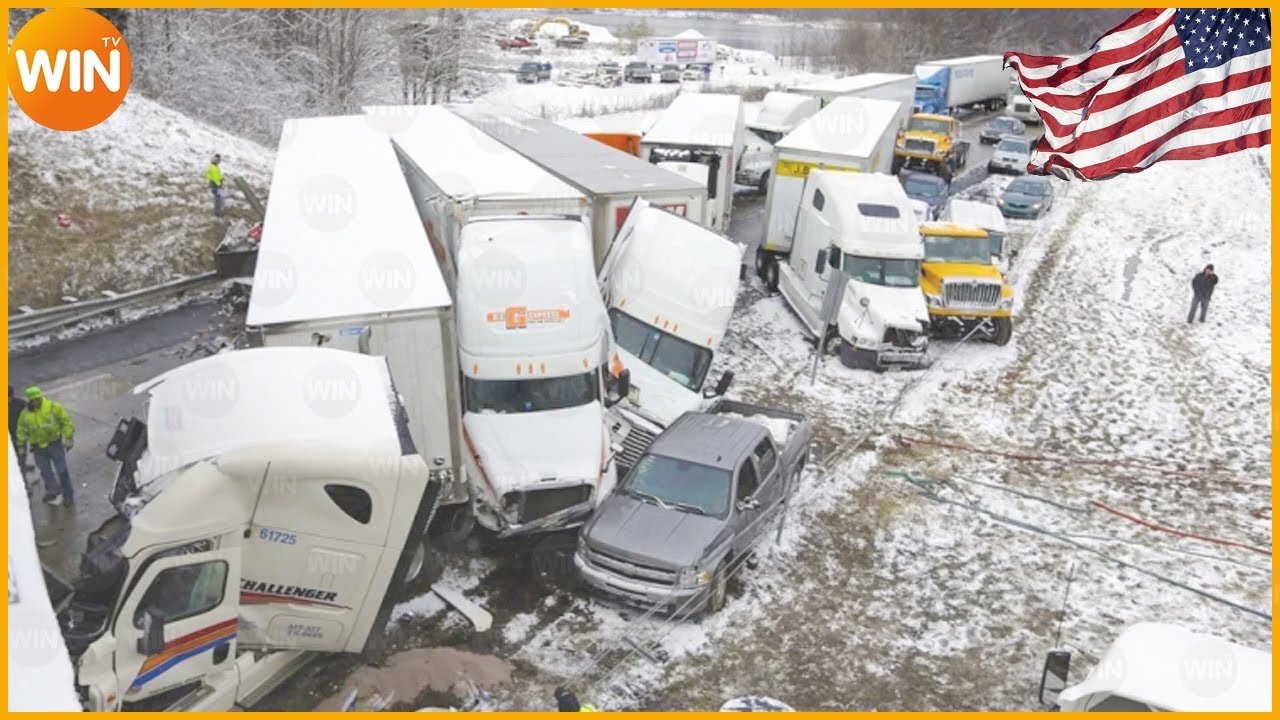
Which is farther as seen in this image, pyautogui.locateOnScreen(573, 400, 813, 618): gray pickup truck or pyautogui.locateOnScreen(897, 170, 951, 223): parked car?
pyautogui.locateOnScreen(897, 170, 951, 223): parked car

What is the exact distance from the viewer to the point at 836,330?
19922mm

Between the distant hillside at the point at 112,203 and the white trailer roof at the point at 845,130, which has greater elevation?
the white trailer roof at the point at 845,130

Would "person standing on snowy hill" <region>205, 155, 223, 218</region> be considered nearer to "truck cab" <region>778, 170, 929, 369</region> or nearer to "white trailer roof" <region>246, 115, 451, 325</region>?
"white trailer roof" <region>246, 115, 451, 325</region>

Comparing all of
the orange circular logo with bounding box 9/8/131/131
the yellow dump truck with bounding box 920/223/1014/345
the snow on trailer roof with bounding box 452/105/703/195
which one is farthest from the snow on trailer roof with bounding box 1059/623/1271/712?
the orange circular logo with bounding box 9/8/131/131

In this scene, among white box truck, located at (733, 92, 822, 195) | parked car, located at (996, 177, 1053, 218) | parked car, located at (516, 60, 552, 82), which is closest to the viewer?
parked car, located at (996, 177, 1053, 218)

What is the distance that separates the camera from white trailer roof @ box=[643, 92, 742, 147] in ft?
83.7

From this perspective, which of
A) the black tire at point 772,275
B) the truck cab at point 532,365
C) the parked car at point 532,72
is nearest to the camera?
the truck cab at point 532,365

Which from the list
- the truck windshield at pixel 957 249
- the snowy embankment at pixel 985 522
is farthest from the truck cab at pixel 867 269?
the truck windshield at pixel 957 249

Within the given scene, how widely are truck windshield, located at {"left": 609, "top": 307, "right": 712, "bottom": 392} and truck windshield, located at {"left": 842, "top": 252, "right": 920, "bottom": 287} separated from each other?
612 cm

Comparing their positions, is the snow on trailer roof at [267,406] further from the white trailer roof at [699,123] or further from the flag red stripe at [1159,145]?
the white trailer roof at [699,123]

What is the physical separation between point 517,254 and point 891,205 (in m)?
10.3

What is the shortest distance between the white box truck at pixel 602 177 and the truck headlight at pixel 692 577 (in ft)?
22.5

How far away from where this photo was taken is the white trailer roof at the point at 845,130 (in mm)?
23688

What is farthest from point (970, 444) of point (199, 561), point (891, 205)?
point (199, 561)
